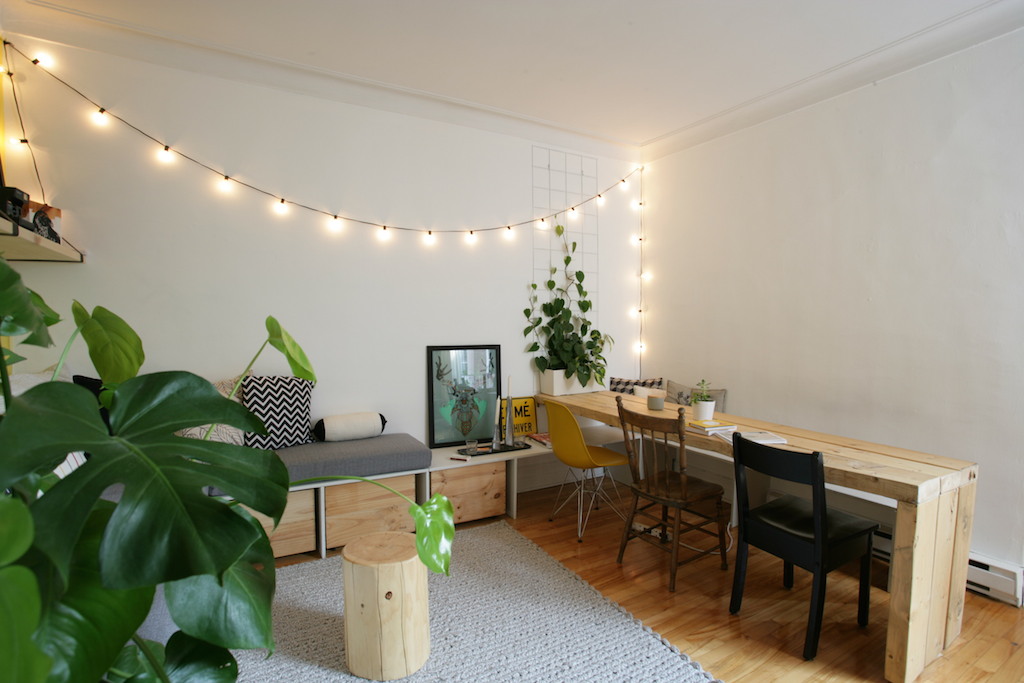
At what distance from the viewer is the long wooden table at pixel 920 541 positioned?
6.22ft

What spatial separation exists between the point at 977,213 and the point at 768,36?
1.45 metres

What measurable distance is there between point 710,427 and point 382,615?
1772 millimetres

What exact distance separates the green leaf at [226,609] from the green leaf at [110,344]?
0.37 metres

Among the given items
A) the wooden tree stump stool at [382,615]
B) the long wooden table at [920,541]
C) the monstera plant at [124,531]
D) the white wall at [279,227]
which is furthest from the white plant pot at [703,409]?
the monstera plant at [124,531]

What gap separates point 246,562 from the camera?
60cm

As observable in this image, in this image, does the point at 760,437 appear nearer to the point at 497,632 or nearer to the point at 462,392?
the point at 497,632

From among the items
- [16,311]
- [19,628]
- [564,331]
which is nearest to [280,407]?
[564,331]

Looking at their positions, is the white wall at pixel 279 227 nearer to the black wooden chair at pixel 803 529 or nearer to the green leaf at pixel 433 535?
the black wooden chair at pixel 803 529

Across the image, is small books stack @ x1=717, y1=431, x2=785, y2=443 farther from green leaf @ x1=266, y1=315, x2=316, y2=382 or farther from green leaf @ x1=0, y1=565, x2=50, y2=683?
green leaf @ x1=0, y1=565, x2=50, y2=683

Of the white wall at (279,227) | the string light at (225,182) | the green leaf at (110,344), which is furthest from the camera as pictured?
the white wall at (279,227)

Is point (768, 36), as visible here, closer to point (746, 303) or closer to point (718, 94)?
point (718, 94)

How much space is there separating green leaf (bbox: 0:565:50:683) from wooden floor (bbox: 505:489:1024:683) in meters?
2.24

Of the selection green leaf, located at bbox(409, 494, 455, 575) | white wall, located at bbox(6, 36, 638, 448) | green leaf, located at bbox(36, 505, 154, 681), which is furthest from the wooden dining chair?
green leaf, located at bbox(36, 505, 154, 681)

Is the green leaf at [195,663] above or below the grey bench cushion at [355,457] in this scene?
above
